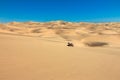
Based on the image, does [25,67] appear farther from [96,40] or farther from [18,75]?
[96,40]

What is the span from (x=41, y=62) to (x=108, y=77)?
58.5 inches

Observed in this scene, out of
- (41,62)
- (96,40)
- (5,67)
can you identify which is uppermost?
(96,40)

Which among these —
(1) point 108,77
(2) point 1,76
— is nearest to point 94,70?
(1) point 108,77

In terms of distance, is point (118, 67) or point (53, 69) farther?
point (118, 67)

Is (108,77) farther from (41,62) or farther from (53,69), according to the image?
(41,62)

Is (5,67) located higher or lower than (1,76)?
higher

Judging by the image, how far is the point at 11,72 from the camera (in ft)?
12.7

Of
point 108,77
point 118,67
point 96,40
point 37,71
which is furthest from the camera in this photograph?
point 96,40

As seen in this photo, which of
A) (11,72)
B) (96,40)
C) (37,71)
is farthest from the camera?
(96,40)

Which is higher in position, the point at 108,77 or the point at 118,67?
the point at 118,67

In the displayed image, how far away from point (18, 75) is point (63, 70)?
113 cm

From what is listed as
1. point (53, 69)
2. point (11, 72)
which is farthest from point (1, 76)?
point (53, 69)

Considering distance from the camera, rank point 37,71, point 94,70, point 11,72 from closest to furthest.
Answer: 1. point 11,72
2. point 37,71
3. point 94,70

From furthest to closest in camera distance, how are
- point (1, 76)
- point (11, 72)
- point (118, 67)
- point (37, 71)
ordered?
point (118, 67) → point (37, 71) → point (11, 72) → point (1, 76)
